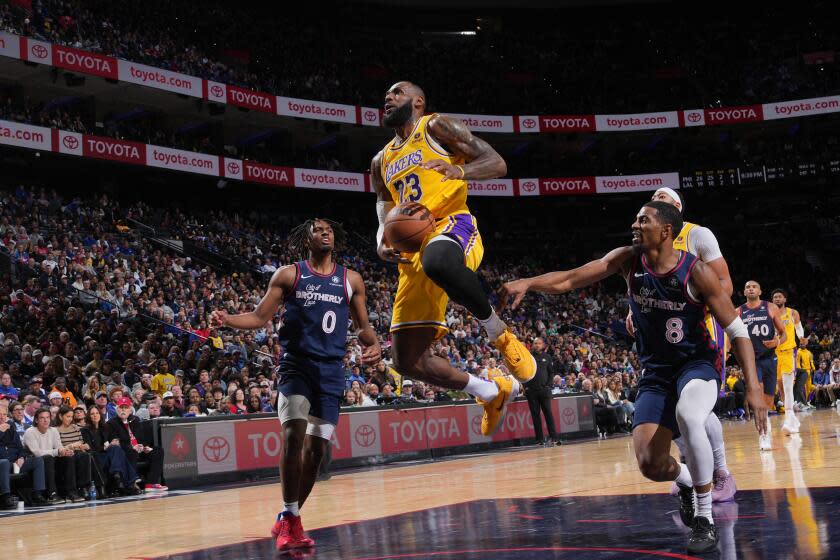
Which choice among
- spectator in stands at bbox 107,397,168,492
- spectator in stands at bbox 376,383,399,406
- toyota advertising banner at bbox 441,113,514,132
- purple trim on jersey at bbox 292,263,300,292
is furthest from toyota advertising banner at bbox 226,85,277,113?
purple trim on jersey at bbox 292,263,300,292

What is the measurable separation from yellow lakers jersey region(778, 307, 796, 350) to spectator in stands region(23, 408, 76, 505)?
9803 millimetres

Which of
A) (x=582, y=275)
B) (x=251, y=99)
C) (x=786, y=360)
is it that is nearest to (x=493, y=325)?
(x=582, y=275)

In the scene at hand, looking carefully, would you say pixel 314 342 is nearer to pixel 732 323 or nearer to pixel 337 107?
pixel 732 323

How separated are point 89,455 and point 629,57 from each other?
1285 inches

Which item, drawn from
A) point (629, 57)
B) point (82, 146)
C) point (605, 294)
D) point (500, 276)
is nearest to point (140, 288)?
point (82, 146)

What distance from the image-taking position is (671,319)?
15.5 feet

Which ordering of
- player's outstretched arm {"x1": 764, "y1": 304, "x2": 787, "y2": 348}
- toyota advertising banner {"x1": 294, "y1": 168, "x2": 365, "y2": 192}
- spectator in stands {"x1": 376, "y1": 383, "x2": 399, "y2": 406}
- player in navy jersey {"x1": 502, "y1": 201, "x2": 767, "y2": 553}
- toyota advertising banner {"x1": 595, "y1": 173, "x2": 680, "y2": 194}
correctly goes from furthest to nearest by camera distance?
toyota advertising banner {"x1": 595, "y1": 173, "x2": 680, "y2": 194} → toyota advertising banner {"x1": 294, "y1": 168, "x2": 365, "y2": 192} → spectator in stands {"x1": 376, "y1": 383, "x2": 399, "y2": 406} → player's outstretched arm {"x1": 764, "y1": 304, "x2": 787, "y2": 348} → player in navy jersey {"x1": 502, "y1": 201, "x2": 767, "y2": 553}

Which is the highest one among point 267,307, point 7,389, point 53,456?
point 267,307

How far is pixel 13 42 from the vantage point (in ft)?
72.5

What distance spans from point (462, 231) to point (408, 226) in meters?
0.40

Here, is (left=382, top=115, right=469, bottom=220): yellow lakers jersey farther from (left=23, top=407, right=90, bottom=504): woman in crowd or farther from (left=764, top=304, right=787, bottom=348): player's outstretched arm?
(left=23, top=407, right=90, bottom=504): woman in crowd

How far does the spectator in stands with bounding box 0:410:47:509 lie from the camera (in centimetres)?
1002

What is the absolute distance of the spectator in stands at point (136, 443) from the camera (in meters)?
11.1

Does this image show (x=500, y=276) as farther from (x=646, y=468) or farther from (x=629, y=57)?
(x=646, y=468)
